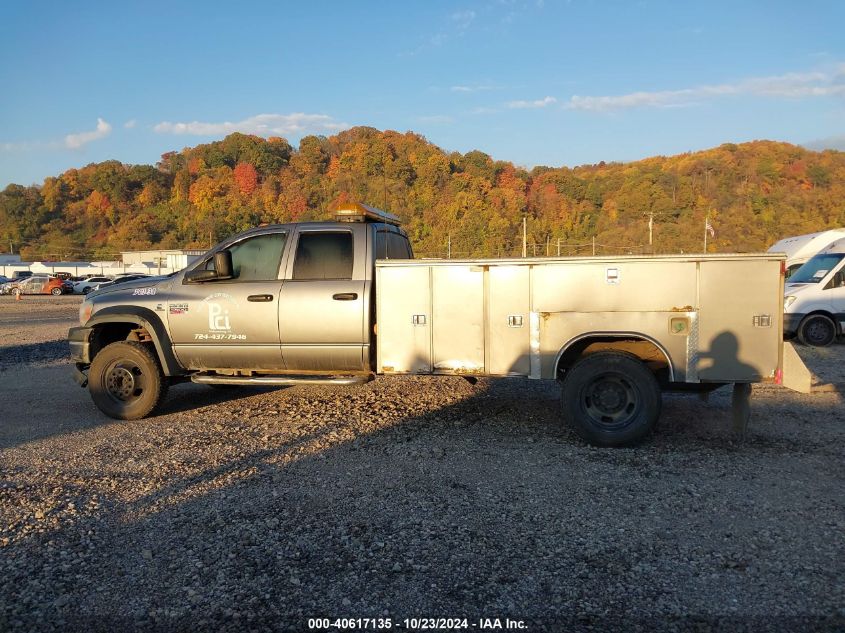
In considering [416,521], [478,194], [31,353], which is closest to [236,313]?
[416,521]

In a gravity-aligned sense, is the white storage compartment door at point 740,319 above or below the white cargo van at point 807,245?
below

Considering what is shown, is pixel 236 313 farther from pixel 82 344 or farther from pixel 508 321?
pixel 508 321

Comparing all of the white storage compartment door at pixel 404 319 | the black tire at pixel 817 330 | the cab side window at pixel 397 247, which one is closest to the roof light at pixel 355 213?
the cab side window at pixel 397 247

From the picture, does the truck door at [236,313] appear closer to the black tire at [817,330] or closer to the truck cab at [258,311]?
the truck cab at [258,311]

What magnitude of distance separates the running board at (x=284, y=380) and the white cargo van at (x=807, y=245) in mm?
14102

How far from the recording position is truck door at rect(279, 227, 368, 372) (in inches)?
268

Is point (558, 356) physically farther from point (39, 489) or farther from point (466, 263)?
point (39, 489)

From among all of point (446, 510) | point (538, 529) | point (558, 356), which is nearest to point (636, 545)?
point (538, 529)

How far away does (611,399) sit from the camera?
6.11 m

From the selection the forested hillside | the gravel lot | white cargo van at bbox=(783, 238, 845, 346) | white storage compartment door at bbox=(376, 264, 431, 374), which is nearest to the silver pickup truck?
white storage compartment door at bbox=(376, 264, 431, 374)

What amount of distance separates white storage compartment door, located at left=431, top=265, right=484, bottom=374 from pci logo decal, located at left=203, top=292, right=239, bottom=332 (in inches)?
93.6

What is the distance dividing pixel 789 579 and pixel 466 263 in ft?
12.4

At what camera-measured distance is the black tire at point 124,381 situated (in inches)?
286

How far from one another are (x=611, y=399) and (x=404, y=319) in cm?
219
